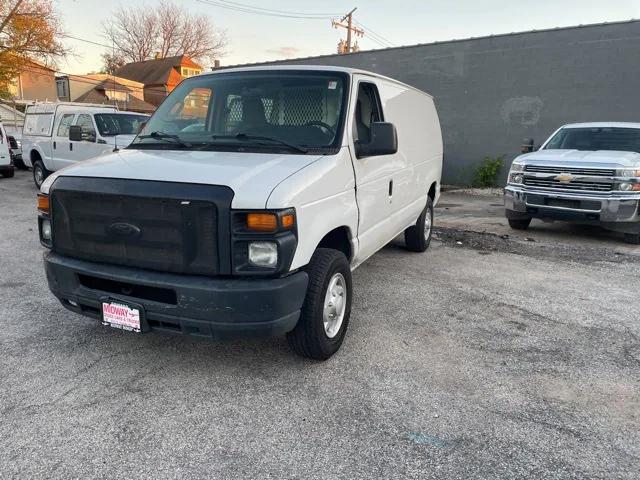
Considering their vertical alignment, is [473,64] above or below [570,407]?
above

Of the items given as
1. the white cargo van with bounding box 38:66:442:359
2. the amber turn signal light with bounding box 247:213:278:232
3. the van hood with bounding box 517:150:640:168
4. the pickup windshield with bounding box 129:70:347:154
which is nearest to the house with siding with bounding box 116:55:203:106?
the van hood with bounding box 517:150:640:168

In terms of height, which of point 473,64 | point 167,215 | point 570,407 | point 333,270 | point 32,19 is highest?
point 32,19

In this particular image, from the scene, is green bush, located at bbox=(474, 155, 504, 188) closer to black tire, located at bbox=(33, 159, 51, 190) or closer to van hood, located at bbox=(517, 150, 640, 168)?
van hood, located at bbox=(517, 150, 640, 168)

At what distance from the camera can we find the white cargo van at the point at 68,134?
11.2 meters

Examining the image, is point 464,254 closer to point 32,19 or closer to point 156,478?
point 156,478

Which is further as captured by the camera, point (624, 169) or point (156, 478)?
point (624, 169)

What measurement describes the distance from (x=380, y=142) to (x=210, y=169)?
4.58 ft

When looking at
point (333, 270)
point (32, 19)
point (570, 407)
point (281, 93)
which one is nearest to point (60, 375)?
point (333, 270)

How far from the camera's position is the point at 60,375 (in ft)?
11.1

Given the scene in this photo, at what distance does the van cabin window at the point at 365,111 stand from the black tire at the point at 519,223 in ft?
15.9

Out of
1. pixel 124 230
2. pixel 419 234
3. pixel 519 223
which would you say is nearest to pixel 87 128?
pixel 419 234

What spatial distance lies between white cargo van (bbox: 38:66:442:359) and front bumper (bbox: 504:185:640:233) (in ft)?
14.3

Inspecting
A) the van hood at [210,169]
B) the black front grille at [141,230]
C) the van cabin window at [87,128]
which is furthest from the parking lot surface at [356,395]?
the van cabin window at [87,128]

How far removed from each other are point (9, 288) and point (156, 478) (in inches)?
146
